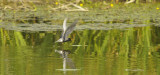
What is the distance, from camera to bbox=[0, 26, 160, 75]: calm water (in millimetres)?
5273

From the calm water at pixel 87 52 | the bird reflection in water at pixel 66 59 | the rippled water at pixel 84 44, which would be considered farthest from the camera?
the bird reflection in water at pixel 66 59

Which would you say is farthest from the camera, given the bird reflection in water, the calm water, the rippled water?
the bird reflection in water

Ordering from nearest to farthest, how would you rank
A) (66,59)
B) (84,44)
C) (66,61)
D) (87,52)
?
(66,61) → (66,59) → (87,52) → (84,44)

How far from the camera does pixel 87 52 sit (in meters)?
6.78

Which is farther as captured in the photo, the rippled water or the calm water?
the rippled water

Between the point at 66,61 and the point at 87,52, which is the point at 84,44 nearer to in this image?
the point at 87,52

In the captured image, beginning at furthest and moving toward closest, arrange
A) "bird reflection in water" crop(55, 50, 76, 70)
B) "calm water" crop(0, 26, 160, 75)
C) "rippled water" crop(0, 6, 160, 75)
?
"bird reflection in water" crop(55, 50, 76, 70)
"rippled water" crop(0, 6, 160, 75)
"calm water" crop(0, 26, 160, 75)

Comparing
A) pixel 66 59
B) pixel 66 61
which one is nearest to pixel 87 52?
pixel 66 59

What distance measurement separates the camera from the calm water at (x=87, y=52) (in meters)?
5.27

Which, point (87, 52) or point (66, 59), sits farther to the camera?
point (87, 52)

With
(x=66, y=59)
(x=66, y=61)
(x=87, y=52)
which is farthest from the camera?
(x=87, y=52)

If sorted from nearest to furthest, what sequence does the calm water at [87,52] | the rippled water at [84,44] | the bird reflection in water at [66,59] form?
the calm water at [87,52], the rippled water at [84,44], the bird reflection in water at [66,59]

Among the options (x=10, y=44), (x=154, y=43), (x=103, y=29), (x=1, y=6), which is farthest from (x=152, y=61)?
(x=1, y=6)

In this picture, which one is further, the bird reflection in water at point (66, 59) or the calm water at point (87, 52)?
the bird reflection in water at point (66, 59)
